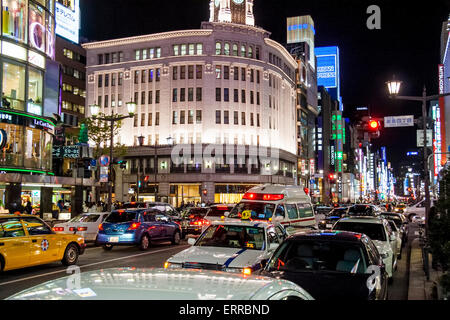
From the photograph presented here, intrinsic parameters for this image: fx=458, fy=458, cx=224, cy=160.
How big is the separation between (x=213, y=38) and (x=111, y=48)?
17601 millimetres

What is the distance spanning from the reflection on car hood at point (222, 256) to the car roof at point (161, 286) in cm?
574

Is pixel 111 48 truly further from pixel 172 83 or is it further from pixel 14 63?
pixel 14 63

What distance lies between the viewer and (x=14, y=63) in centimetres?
3111

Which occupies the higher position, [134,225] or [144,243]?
[134,225]

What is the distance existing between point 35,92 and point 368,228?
27429 mm

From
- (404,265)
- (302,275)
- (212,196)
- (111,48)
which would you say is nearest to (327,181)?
(212,196)

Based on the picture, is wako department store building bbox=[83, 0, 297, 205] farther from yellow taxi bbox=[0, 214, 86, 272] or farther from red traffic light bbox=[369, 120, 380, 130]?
yellow taxi bbox=[0, 214, 86, 272]

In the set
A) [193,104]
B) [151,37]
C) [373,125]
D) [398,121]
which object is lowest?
[373,125]

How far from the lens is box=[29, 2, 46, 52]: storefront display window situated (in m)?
32.4

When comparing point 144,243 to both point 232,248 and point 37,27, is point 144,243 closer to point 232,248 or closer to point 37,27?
point 232,248

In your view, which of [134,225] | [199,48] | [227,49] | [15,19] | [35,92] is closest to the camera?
[134,225]

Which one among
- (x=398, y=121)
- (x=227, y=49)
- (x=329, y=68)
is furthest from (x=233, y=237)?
(x=329, y=68)

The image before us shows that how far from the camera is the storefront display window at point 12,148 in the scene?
30453 millimetres

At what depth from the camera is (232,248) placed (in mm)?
10234
